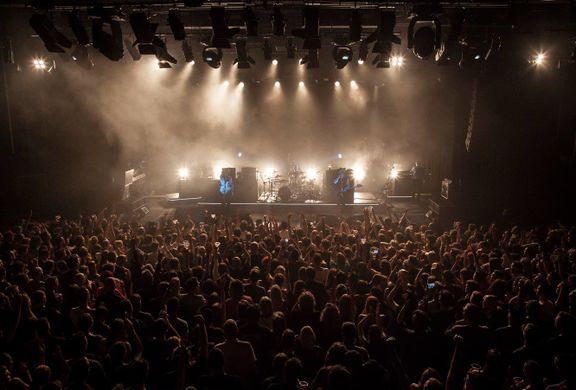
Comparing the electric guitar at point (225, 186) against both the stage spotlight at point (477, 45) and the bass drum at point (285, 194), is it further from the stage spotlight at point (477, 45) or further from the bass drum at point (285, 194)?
the stage spotlight at point (477, 45)

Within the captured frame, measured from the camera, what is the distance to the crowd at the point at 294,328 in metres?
3.39

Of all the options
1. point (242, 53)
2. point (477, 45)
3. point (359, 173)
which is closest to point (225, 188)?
point (242, 53)

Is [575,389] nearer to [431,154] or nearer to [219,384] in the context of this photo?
[219,384]

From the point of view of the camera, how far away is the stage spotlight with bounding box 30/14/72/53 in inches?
327

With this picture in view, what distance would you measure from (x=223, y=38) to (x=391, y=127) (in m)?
12.7

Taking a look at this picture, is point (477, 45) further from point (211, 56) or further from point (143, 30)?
point (143, 30)

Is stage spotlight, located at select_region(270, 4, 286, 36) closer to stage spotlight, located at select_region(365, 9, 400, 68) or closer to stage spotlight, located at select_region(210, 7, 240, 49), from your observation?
stage spotlight, located at select_region(210, 7, 240, 49)

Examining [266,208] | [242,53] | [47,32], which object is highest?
[242,53]

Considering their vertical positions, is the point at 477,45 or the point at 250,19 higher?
the point at 477,45

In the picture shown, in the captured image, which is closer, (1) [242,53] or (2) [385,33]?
(2) [385,33]

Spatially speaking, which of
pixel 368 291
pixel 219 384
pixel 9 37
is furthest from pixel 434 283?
pixel 9 37

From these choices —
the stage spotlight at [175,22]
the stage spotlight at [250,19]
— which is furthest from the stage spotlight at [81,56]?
the stage spotlight at [250,19]

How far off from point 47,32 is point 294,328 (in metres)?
7.34

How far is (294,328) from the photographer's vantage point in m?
4.58
